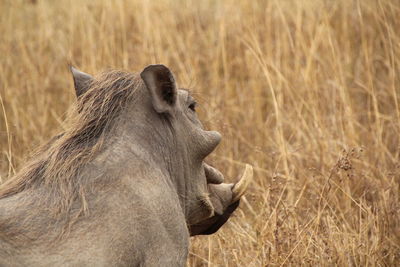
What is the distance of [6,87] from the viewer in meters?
4.79

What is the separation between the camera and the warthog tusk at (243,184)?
273 centimetres

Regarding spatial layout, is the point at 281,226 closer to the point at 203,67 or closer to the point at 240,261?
the point at 240,261

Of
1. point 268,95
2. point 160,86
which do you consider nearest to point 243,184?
point 160,86

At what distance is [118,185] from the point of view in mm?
2199

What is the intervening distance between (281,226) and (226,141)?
1538 millimetres

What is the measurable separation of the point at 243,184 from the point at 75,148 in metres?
0.68

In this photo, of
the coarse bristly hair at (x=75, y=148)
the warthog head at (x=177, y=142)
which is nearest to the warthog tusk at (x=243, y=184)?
the warthog head at (x=177, y=142)

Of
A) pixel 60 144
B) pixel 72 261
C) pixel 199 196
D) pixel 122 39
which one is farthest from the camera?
pixel 122 39

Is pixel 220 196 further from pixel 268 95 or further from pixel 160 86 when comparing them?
pixel 268 95

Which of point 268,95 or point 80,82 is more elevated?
point 80,82

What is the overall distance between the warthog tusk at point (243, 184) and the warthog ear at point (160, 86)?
40 centimetres

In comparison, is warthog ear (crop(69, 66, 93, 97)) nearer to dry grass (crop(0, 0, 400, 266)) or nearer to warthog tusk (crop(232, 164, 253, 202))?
warthog tusk (crop(232, 164, 253, 202))

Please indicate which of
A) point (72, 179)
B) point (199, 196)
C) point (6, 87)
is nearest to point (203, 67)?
point (6, 87)

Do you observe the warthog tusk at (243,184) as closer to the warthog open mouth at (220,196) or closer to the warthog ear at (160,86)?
the warthog open mouth at (220,196)
